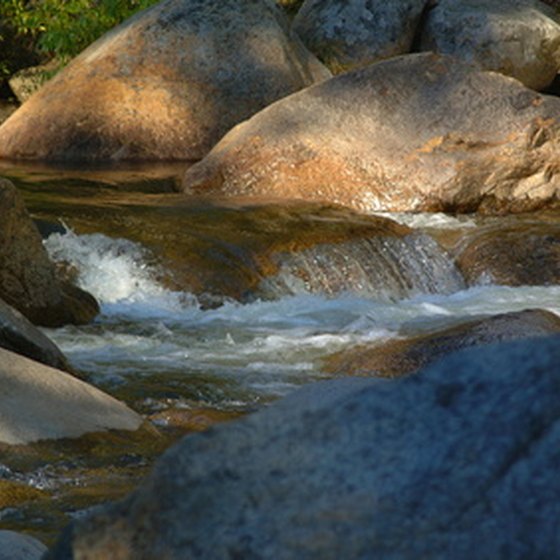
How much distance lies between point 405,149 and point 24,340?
730 centimetres

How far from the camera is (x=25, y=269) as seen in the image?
8.15 metres

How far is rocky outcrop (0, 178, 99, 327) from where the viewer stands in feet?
26.0

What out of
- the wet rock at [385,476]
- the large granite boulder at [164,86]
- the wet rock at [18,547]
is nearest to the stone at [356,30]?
the large granite boulder at [164,86]

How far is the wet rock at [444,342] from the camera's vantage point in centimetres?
705

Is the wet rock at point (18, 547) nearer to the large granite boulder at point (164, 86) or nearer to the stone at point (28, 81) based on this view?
the large granite boulder at point (164, 86)

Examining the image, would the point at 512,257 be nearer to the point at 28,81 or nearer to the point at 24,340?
the point at 24,340

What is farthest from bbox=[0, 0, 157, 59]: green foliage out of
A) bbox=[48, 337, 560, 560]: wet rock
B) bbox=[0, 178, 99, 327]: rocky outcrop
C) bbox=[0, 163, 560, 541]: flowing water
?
bbox=[48, 337, 560, 560]: wet rock

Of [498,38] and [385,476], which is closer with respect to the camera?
[385,476]

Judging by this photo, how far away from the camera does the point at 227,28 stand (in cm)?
1659

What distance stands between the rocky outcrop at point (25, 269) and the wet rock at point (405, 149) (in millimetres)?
4731

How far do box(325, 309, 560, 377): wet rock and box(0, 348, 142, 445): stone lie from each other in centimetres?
196

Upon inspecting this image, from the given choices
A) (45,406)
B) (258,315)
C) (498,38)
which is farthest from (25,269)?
(498,38)

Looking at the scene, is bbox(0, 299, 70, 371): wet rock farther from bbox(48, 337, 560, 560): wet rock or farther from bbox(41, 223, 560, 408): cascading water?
bbox(48, 337, 560, 560): wet rock

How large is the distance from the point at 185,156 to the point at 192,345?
7.94 meters
